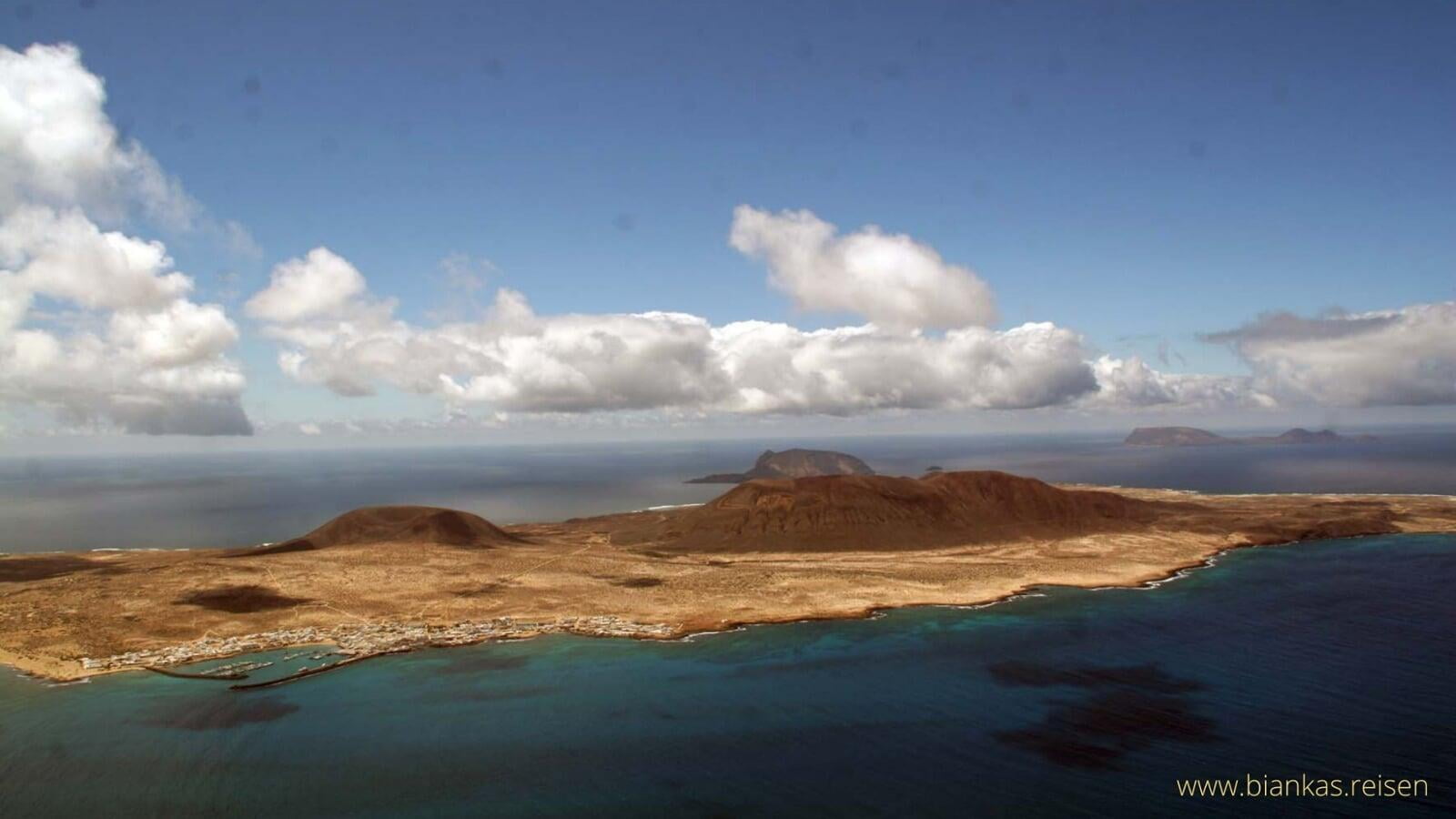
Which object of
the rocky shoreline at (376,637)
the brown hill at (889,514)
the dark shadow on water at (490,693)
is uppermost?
the brown hill at (889,514)

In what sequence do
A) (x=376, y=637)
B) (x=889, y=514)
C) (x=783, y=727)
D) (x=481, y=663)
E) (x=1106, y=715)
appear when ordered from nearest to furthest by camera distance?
(x=783, y=727) → (x=1106, y=715) → (x=481, y=663) → (x=376, y=637) → (x=889, y=514)

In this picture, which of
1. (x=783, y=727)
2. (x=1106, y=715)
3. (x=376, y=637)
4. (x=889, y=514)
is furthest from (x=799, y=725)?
(x=889, y=514)

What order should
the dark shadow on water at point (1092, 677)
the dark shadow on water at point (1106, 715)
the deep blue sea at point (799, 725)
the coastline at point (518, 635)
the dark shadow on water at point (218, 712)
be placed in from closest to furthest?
the deep blue sea at point (799, 725), the dark shadow on water at point (1106, 715), the dark shadow on water at point (218, 712), the dark shadow on water at point (1092, 677), the coastline at point (518, 635)

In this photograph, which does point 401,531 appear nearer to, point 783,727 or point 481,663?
point 481,663

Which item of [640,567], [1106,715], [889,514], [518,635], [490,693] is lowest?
[1106,715]

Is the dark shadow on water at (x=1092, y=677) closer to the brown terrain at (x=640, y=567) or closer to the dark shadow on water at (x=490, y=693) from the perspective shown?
the brown terrain at (x=640, y=567)

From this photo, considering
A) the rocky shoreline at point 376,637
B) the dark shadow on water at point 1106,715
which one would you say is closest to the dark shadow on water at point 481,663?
the rocky shoreline at point 376,637

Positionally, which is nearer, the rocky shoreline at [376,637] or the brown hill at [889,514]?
the rocky shoreline at [376,637]
